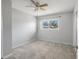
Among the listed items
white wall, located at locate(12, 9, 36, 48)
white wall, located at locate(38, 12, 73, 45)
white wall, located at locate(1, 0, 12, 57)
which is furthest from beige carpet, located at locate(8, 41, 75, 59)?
white wall, located at locate(1, 0, 12, 57)

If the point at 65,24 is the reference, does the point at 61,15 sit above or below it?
above

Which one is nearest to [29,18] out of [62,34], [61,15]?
[61,15]

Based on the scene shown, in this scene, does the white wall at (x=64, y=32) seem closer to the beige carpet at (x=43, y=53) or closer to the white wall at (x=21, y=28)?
the beige carpet at (x=43, y=53)

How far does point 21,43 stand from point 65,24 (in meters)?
3.49

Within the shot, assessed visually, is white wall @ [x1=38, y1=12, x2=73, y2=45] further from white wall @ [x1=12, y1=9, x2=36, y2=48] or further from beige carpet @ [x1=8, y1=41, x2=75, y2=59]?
Result: white wall @ [x1=12, y1=9, x2=36, y2=48]

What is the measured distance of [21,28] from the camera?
4.76 m

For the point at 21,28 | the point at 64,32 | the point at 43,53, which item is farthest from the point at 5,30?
the point at 64,32

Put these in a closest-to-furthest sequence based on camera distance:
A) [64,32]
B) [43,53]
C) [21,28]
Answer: [43,53], [21,28], [64,32]

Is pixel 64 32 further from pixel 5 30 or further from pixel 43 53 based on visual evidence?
pixel 5 30

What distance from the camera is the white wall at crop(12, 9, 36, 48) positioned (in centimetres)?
416

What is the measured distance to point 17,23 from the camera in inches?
173

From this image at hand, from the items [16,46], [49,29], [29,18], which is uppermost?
[29,18]

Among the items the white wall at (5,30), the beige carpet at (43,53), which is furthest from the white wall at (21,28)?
the white wall at (5,30)

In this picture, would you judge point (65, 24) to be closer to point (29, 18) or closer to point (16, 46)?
point (29, 18)
